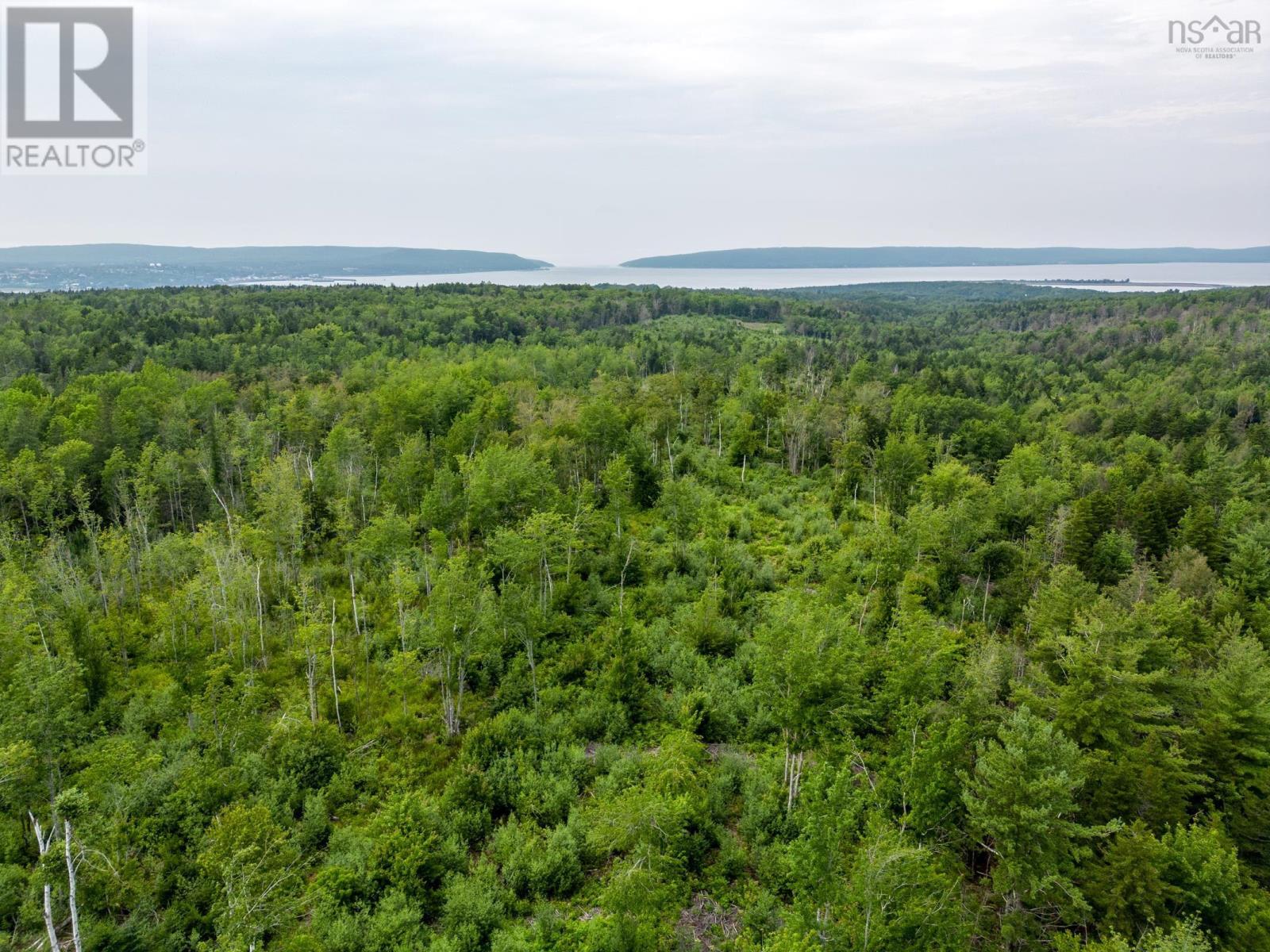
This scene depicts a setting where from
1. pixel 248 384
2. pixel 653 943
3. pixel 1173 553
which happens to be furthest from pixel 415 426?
pixel 1173 553

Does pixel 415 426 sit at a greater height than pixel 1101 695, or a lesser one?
greater

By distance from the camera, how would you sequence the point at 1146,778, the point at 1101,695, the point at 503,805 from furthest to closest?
the point at 503,805 < the point at 1101,695 < the point at 1146,778

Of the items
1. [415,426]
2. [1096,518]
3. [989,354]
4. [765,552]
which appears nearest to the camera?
[1096,518]

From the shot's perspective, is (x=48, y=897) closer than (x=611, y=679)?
Yes

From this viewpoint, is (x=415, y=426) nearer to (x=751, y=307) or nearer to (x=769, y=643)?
(x=769, y=643)

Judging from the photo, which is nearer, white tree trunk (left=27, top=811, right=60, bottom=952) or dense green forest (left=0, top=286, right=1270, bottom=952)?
white tree trunk (left=27, top=811, right=60, bottom=952)

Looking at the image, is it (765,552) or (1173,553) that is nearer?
(1173,553)

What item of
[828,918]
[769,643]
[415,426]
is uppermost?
[415,426]

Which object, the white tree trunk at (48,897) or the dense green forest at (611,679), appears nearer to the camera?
the white tree trunk at (48,897)
